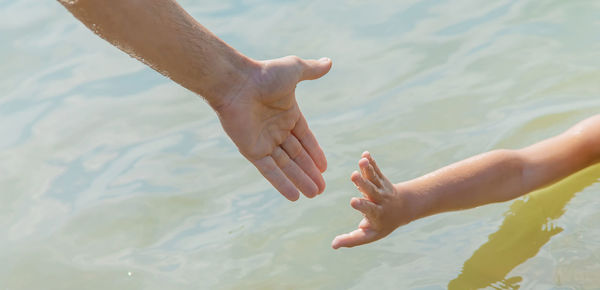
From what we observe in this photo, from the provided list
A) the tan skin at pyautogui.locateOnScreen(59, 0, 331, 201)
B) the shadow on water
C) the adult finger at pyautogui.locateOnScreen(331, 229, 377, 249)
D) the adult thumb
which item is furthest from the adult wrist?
the shadow on water

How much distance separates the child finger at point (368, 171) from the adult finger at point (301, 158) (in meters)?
0.18

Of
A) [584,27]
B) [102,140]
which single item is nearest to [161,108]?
[102,140]

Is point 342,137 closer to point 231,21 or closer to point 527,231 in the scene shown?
point 527,231

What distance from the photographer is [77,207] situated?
351cm

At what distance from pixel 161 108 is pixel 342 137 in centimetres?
101

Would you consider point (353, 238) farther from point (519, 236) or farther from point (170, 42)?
point (170, 42)

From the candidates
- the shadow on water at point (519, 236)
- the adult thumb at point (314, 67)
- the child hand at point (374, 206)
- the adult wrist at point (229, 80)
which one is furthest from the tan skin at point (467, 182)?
the adult wrist at point (229, 80)

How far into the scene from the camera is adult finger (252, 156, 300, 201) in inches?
103

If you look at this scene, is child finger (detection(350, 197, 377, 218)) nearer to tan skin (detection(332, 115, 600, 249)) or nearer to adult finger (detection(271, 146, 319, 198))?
tan skin (detection(332, 115, 600, 249))

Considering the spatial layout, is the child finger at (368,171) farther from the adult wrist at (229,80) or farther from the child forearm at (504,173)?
the adult wrist at (229,80)

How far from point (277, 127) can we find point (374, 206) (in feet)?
1.37

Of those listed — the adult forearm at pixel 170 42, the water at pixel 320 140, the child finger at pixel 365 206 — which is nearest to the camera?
the adult forearm at pixel 170 42

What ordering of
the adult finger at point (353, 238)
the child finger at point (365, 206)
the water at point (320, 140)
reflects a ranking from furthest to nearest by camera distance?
the water at point (320, 140), the adult finger at point (353, 238), the child finger at point (365, 206)

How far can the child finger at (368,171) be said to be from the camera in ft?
8.48
